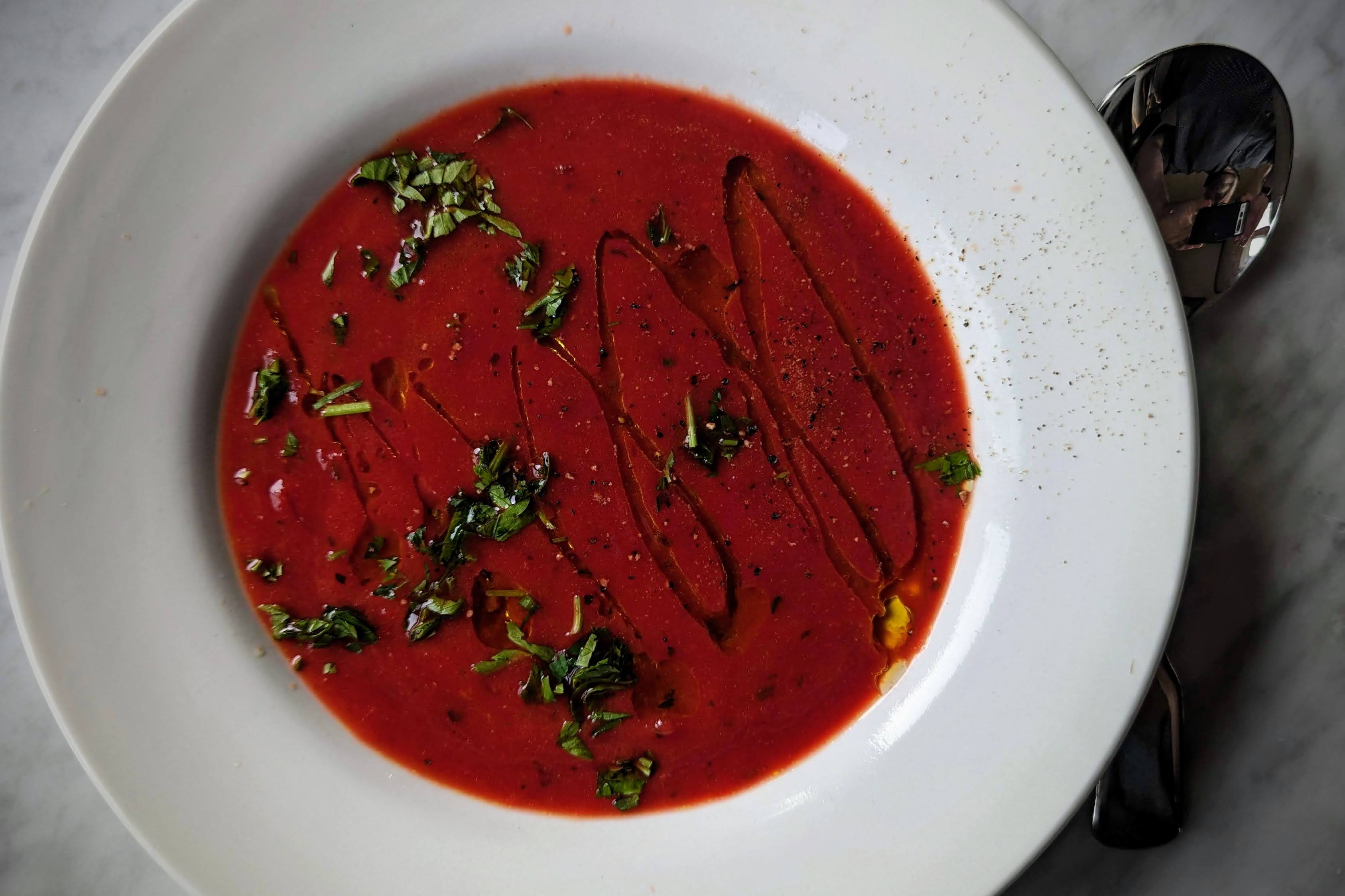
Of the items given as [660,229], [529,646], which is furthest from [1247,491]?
[529,646]

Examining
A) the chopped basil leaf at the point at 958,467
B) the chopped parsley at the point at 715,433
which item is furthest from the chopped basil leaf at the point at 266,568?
the chopped basil leaf at the point at 958,467

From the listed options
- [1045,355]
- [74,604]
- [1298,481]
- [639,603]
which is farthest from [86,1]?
[1298,481]

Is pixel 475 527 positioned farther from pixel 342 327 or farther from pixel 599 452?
pixel 342 327

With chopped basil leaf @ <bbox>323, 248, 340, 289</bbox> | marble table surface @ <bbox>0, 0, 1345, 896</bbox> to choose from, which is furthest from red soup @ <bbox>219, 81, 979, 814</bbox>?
marble table surface @ <bbox>0, 0, 1345, 896</bbox>

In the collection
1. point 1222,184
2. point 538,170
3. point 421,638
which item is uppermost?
point 538,170

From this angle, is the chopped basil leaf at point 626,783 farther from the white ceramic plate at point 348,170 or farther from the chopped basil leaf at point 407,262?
the chopped basil leaf at point 407,262

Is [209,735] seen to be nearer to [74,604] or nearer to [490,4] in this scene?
[74,604]
